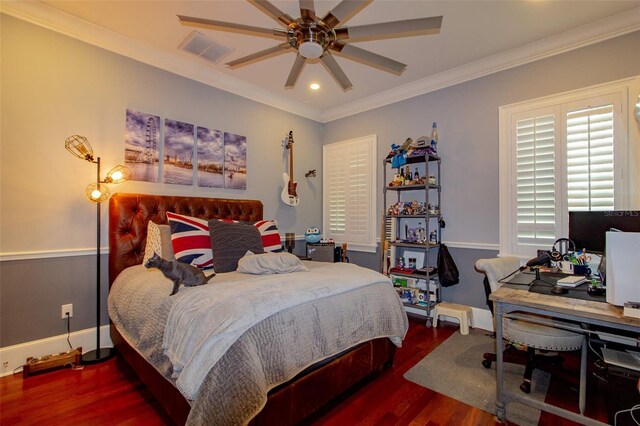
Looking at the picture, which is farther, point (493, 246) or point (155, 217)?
point (493, 246)

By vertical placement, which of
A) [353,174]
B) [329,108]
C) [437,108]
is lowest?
[353,174]

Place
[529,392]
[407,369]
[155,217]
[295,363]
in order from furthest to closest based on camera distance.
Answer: [155,217], [407,369], [529,392], [295,363]

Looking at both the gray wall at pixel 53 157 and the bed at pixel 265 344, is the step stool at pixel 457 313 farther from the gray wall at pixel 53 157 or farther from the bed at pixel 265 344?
the gray wall at pixel 53 157

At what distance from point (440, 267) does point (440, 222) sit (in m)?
0.52

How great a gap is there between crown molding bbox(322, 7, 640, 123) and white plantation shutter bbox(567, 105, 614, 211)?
0.61 m

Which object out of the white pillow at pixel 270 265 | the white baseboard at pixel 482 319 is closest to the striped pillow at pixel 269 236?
the white pillow at pixel 270 265

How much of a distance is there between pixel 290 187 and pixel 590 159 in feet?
10.2

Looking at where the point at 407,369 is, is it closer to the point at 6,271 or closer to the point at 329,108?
the point at 6,271

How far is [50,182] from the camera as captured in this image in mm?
2414

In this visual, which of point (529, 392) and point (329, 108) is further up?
point (329, 108)

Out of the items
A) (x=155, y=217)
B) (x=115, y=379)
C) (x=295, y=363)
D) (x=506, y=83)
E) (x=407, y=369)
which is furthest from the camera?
(x=506, y=83)

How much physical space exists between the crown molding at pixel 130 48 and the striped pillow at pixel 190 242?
1.62m

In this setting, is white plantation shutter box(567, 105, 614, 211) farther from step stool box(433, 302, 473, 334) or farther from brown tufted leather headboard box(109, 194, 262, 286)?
brown tufted leather headboard box(109, 194, 262, 286)

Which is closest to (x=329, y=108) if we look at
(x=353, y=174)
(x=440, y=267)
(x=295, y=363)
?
(x=353, y=174)
